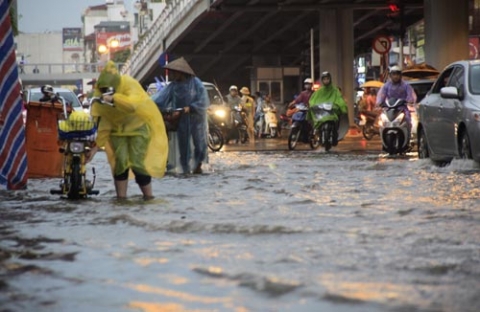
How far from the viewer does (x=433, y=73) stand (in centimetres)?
3244

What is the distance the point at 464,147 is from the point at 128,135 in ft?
17.9

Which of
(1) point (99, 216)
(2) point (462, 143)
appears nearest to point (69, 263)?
(1) point (99, 216)

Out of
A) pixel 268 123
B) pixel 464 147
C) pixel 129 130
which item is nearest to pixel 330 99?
pixel 464 147

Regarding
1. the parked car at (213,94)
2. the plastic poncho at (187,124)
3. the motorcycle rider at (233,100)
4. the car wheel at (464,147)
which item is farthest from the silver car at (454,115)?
the motorcycle rider at (233,100)

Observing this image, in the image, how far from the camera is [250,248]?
330 inches

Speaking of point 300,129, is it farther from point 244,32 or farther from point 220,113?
point 244,32

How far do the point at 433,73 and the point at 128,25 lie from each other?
16255cm

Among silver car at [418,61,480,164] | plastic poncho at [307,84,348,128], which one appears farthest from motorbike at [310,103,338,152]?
silver car at [418,61,480,164]

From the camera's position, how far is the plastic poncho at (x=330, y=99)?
2642 cm

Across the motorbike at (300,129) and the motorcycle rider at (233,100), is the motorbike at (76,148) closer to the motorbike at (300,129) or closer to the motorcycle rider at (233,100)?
the motorbike at (300,129)

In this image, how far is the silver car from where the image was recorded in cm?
1634

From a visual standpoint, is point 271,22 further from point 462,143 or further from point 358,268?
point 358,268

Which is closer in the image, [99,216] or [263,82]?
[99,216]

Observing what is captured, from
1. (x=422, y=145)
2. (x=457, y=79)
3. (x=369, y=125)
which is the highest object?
Result: (x=457, y=79)
